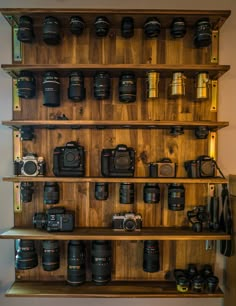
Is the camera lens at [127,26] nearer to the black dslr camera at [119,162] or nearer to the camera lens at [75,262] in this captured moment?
the black dslr camera at [119,162]

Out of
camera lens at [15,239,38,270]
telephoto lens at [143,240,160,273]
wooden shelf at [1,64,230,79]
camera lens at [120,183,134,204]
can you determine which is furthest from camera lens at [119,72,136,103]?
camera lens at [15,239,38,270]

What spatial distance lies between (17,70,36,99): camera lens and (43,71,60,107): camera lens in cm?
8

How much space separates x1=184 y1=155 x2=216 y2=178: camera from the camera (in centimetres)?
154

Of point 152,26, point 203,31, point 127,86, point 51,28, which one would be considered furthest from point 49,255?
point 203,31

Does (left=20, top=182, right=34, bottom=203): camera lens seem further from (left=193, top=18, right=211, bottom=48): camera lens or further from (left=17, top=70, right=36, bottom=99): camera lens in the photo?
(left=193, top=18, right=211, bottom=48): camera lens

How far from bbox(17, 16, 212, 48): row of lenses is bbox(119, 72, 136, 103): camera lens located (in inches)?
9.8

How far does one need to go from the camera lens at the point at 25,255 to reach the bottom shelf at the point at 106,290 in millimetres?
154

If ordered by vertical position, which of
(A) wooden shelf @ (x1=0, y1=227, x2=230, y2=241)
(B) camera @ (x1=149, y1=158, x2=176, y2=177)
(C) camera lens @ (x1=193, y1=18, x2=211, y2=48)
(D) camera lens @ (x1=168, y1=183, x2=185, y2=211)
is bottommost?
(A) wooden shelf @ (x1=0, y1=227, x2=230, y2=241)

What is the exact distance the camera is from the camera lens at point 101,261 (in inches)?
61.4

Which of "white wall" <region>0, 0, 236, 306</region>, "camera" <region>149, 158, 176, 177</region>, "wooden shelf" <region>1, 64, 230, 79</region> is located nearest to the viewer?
"wooden shelf" <region>1, 64, 230, 79</region>

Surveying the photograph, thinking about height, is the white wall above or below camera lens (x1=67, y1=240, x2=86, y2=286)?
above

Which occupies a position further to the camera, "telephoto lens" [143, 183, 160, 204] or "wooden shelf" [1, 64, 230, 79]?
"telephoto lens" [143, 183, 160, 204]

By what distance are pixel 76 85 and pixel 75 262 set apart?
985 mm

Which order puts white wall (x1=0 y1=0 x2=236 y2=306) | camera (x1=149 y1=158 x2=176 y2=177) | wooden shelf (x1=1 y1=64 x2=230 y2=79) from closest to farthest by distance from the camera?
wooden shelf (x1=1 y1=64 x2=230 y2=79)
camera (x1=149 y1=158 x2=176 y2=177)
white wall (x1=0 y1=0 x2=236 y2=306)
